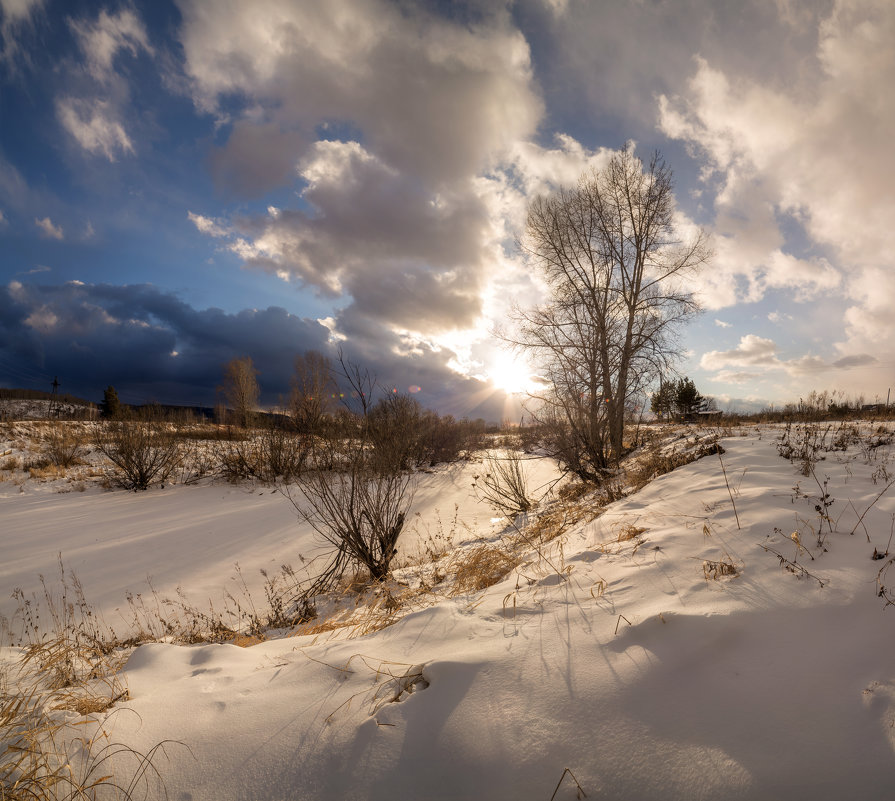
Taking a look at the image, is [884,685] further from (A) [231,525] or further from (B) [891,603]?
(A) [231,525]

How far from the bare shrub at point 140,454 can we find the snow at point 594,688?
10.4 meters

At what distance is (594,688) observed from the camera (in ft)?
4.93

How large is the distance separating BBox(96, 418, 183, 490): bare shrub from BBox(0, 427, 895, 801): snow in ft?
34.0

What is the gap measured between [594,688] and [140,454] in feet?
42.1

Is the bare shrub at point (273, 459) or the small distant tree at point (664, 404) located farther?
the small distant tree at point (664, 404)

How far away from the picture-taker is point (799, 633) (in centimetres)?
161

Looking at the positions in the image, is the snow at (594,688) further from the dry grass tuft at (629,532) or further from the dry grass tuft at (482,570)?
the dry grass tuft at (482,570)

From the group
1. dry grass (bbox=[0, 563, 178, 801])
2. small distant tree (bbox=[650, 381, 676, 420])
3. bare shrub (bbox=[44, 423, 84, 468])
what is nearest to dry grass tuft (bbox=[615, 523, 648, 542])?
dry grass (bbox=[0, 563, 178, 801])

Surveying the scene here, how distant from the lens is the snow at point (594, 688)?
1241 millimetres

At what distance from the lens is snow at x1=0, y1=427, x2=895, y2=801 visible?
124 cm

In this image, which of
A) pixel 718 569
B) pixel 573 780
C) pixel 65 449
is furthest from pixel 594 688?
pixel 65 449

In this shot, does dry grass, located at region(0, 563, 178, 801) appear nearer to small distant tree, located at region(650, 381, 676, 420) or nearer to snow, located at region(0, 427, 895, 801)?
snow, located at region(0, 427, 895, 801)

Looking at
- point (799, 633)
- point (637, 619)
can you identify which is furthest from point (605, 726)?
point (799, 633)

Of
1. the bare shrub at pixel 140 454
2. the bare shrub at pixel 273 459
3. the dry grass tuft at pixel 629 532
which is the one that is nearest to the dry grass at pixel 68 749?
the dry grass tuft at pixel 629 532
